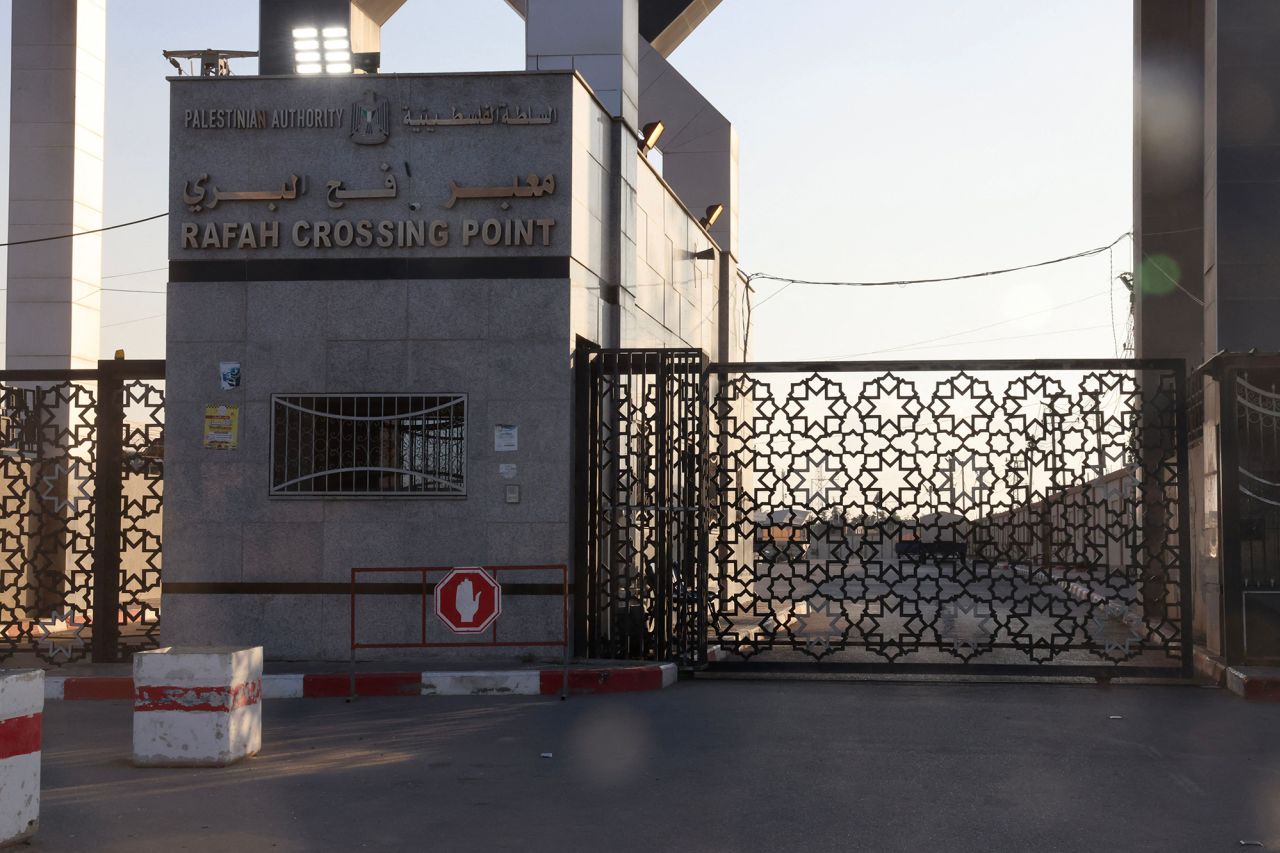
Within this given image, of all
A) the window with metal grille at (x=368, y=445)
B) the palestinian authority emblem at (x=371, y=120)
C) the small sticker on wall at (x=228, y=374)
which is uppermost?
the palestinian authority emblem at (x=371, y=120)

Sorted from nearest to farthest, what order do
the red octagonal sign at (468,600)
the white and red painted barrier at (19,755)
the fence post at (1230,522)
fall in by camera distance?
the white and red painted barrier at (19,755) < the red octagonal sign at (468,600) < the fence post at (1230,522)

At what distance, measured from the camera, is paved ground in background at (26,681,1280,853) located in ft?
22.8

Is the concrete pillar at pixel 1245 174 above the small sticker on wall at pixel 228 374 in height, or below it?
above

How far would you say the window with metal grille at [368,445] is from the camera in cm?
1387

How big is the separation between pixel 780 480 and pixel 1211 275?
643 centimetres

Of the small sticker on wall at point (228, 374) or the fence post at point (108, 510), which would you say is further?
the fence post at point (108, 510)

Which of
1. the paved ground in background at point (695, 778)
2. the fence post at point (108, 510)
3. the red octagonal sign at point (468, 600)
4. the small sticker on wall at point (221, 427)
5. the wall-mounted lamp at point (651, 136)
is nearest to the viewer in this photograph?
the paved ground in background at point (695, 778)

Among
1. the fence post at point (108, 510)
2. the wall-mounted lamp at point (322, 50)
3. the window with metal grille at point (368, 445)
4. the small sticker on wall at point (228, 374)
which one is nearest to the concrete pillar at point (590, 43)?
the wall-mounted lamp at point (322, 50)

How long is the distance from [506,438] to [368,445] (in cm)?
136

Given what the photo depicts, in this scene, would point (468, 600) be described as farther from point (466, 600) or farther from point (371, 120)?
point (371, 120)

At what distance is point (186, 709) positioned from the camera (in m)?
8.98

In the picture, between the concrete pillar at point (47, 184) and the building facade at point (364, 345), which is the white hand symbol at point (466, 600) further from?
the concrete pillar at point (47, 184)

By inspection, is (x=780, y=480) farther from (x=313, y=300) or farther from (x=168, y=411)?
(x=168, y=411)

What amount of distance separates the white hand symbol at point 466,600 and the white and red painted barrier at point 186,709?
3.68 m
